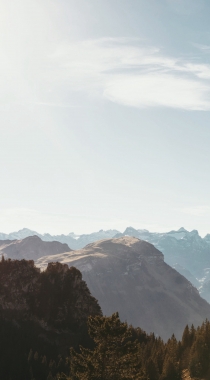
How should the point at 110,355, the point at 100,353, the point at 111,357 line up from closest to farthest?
1. the point at 100,353
2. the point at 111,357
3. the point at 110,355

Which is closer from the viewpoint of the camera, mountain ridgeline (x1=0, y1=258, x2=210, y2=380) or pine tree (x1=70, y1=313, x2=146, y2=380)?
pine tree (x1=70, y1=313, x2=146, y2=380)

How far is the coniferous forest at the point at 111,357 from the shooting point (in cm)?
6249

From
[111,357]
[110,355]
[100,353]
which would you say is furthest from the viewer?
Answer: [110,355]

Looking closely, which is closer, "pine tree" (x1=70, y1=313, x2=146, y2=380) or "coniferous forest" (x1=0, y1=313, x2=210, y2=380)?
"pine tree" (x1=70, y1=313, x2=146, y2=380)

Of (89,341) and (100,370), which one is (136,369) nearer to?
(100,370)

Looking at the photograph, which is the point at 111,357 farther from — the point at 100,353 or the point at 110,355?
the point at 100,353

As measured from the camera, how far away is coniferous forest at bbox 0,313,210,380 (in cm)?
6249

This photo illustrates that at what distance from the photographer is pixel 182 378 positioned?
111188mm

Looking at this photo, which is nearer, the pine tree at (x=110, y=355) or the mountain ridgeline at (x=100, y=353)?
the pine tree at (x=110, y=355)

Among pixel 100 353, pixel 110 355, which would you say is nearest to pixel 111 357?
pixel 110 355

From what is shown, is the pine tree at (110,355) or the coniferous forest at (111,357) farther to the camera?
the coniferous forest at (111,357)

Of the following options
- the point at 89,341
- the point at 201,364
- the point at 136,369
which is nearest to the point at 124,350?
the point at 136,369

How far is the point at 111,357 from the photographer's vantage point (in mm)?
62844

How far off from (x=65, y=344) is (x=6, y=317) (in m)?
31.6
